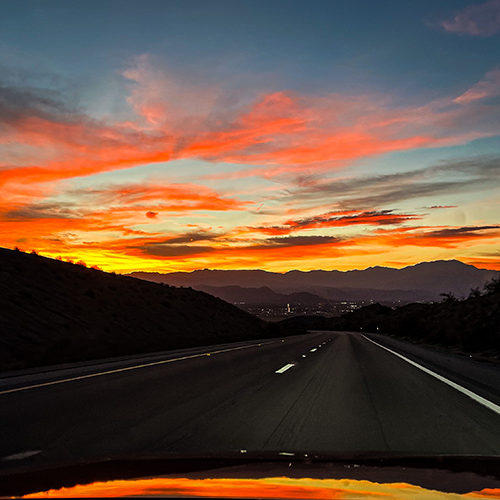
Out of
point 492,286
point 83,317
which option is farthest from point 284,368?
point 492,286

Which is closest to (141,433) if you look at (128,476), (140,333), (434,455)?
(128,476)

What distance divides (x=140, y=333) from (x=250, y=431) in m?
37.9

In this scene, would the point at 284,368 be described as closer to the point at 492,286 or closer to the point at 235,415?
the point at 235,415

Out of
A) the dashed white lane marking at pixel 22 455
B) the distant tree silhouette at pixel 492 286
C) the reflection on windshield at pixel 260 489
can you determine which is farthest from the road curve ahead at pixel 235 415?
the distant tree silhouette at pixel 492 286

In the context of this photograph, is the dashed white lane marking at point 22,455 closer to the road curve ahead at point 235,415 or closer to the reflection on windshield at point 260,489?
the road curve ahead at point 235,415

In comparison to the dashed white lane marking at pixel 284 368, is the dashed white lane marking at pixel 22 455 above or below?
above

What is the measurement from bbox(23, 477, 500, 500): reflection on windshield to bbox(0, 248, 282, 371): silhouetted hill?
1325 cm

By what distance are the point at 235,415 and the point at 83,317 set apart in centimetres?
3176

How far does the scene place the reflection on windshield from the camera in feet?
12.3

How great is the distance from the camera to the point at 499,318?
27.4 m

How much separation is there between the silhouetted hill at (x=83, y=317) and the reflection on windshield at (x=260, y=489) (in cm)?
1325

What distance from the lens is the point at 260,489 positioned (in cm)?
389

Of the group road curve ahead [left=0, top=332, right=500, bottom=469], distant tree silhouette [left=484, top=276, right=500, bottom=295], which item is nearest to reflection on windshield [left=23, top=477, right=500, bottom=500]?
road curve ahead [left=0, top=332, right=500, bottom=469]

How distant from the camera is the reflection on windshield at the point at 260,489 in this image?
3742mm
